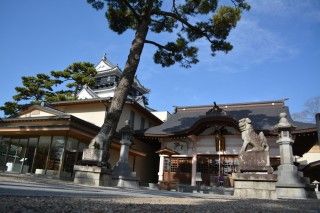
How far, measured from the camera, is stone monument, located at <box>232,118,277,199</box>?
828 centimetres

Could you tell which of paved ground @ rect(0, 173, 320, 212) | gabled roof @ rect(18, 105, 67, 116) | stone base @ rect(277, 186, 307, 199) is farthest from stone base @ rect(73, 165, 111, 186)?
gabled roof @ rect(18, 105, 67, 116)

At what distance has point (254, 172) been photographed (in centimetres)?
877

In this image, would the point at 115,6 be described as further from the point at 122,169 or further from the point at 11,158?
the point at 11,158

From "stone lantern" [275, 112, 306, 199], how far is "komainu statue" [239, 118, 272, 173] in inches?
41.9

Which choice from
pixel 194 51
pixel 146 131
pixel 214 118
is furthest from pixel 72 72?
pixel 194 51

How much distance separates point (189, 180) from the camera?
18.7 m

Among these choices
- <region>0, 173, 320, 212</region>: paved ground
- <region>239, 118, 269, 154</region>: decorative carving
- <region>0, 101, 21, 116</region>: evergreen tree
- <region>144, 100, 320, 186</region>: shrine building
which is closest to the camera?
<region>0, 173, 320, 212</region>: paved ground

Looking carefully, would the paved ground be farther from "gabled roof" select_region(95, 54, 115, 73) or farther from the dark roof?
"gabled roof" select_region(95, 54, 115, 73)

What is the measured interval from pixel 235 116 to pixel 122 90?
39.9ft

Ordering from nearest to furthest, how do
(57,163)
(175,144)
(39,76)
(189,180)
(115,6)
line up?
(115,6) < (57,163) < (189,180) < (175,144) < (39,76)

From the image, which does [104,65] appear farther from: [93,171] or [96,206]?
[96,206]

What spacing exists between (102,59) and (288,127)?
2898 cm

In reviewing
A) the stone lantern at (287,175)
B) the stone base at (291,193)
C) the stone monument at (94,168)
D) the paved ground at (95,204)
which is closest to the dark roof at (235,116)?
the stone lantern at (287,175)

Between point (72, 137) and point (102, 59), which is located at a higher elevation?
point (102, 59)
